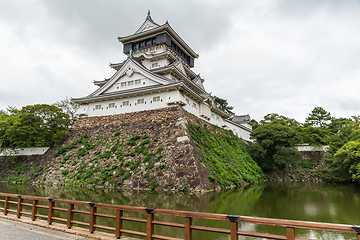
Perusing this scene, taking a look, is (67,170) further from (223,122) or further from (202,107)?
(223,122)

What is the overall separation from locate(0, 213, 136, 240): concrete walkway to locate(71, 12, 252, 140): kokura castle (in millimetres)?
12818

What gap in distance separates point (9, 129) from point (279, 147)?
88.0 feet

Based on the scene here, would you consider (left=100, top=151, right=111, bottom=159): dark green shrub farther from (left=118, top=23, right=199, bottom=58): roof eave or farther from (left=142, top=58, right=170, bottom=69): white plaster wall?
(left=118, top=23, right=199, bottom=58): roof eave

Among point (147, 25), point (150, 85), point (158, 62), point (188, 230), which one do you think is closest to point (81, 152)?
point (150, 85)

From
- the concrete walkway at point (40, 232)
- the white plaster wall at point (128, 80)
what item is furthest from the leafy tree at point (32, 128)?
the concrete walkway at point (40, 232)

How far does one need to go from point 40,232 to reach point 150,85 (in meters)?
15.1

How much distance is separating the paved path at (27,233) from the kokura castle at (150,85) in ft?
42.6

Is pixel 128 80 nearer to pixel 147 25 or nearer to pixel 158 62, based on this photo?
pixel 158 62

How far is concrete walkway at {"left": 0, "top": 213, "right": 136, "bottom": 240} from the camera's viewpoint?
480 centimetres

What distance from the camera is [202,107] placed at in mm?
21219

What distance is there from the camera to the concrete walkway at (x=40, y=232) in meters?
4.80

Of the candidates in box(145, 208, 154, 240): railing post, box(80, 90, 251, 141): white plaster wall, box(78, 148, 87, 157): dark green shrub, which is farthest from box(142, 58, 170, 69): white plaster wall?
box(145, 208, 154, 240): railing post

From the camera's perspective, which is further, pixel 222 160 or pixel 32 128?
pixel 32 128

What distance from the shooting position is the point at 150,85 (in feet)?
62.6
